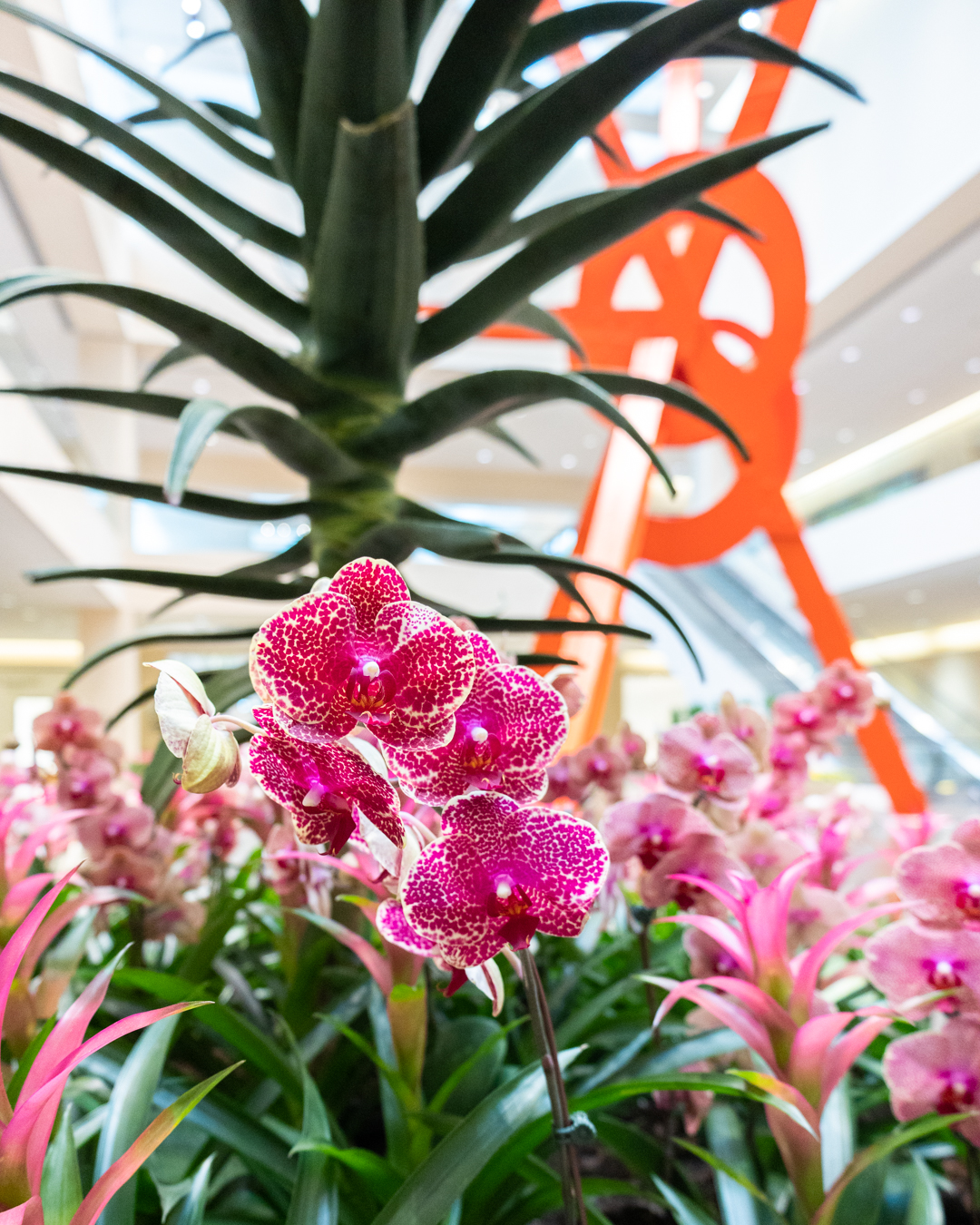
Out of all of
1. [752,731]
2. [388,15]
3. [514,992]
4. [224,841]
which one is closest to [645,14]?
[388,15]

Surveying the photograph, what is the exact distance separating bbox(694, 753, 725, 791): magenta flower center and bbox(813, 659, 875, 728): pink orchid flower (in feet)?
1.70

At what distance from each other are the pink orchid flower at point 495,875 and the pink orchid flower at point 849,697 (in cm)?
Result: 94

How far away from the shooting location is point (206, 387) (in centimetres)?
952

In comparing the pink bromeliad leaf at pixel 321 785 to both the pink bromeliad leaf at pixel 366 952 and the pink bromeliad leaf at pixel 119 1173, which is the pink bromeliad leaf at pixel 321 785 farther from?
the pink bromeliad leaf at pixel 366 952

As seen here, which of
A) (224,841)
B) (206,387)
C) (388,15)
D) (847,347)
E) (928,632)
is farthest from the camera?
(928,632)

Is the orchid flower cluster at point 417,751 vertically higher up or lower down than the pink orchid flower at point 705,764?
higher up

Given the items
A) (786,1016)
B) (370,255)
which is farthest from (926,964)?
(370,255)

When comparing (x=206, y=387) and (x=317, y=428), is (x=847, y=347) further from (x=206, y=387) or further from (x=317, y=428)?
(x=317, y=428)

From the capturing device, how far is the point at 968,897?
613 millimetres

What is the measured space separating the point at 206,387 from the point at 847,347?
715cm

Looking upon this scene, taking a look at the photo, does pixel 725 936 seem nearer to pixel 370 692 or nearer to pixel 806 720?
pixel 370 692

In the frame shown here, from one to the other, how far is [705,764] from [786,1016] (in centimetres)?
22

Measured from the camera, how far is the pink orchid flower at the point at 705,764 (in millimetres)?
742


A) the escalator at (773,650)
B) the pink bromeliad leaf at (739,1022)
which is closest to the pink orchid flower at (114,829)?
the pink bromeliad leaf at (739,1022)
